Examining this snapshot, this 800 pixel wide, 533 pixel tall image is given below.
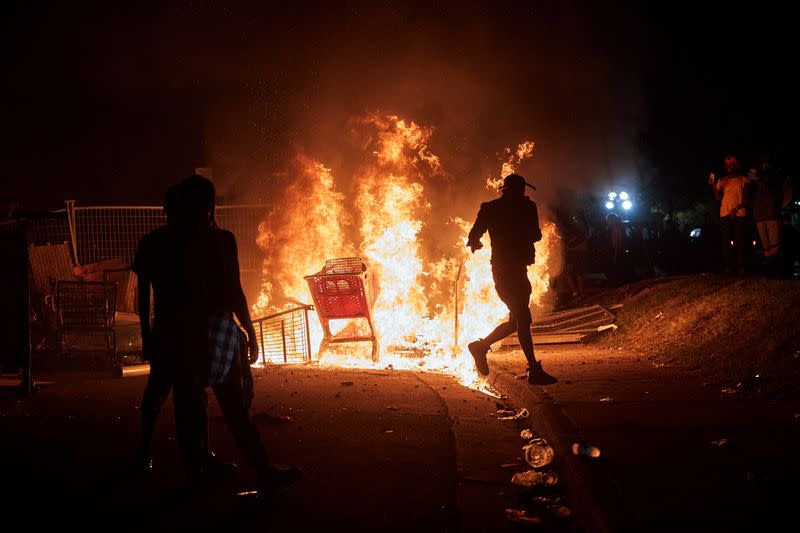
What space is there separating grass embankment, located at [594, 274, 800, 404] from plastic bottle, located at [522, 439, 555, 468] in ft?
7.20

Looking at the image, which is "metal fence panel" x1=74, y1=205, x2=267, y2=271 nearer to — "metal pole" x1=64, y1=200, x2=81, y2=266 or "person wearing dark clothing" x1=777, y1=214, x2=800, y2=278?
"metal pole" x1=64, y1=200, x2=81, y2=266

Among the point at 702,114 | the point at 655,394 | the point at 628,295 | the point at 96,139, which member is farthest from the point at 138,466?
the point at 702,114

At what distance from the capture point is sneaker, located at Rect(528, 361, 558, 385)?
693cm

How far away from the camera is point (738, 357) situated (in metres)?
7.35

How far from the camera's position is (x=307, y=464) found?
495cm

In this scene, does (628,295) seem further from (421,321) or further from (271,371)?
(271,371)

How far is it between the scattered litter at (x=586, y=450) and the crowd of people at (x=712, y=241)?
793 cm

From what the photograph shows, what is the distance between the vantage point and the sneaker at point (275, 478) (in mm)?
4070

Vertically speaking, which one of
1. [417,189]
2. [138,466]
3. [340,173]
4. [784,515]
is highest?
[340,173]

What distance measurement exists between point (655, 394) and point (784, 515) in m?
2.95

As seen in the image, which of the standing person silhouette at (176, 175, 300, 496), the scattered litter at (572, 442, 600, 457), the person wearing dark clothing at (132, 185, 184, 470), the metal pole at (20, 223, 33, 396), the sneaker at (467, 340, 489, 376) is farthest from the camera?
the sneaker at (467, 340, 489, 376)

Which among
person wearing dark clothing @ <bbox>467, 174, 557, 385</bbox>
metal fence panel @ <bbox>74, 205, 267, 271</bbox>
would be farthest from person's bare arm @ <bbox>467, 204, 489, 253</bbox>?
metal fence panel @ <bbox>74, 205, 267, 271</bbox>

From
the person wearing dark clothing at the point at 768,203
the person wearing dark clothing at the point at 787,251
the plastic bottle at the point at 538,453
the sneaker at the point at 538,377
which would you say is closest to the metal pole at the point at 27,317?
the sneaker at the point at 538,377

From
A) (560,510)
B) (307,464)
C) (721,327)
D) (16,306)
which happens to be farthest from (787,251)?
(16,306)
